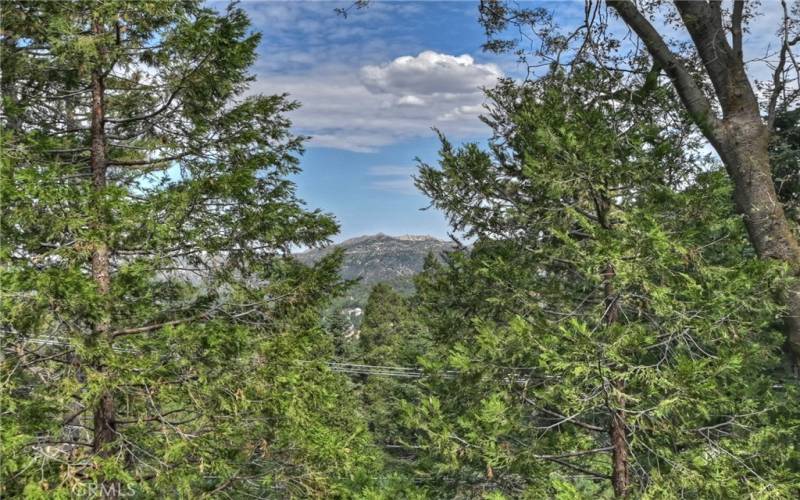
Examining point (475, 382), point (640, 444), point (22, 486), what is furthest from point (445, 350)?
point (22, 486)

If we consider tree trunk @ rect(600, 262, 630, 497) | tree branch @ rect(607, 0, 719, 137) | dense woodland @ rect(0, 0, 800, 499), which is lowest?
tree trunk @ rect(600, 262, 630, 497)

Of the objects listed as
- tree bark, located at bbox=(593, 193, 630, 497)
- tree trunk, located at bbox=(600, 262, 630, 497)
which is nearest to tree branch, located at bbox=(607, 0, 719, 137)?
tree bark, located at bbox=(593, 193, 630, 497)

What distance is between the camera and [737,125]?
16.7ft

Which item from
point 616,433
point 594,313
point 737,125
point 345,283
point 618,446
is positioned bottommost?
point 618,446

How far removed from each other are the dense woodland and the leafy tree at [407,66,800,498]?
30 mm

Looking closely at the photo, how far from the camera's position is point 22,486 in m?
3.80

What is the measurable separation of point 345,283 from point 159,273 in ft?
6.17

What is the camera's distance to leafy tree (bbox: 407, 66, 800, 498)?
153 inches

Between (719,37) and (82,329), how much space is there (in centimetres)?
693

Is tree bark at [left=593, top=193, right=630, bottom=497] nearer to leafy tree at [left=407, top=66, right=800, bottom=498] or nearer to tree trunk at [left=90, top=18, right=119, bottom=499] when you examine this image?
leafy tree at [left=407, top=66, right=800, bottom=498]

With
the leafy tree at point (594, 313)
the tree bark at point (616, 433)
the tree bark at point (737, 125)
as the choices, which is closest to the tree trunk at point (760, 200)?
the tree bark at point (737, 125)

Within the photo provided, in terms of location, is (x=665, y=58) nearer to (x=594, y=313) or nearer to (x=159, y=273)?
(x=594, y=313)
